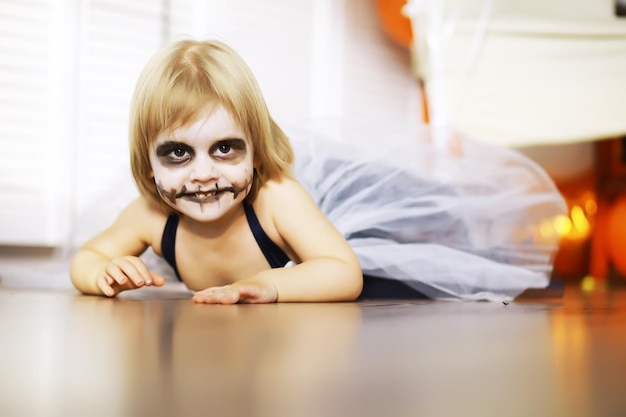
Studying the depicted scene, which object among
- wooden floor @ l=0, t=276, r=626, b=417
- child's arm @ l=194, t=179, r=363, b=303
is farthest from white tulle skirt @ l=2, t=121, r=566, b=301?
wooden floor @ l=0, t=276, r=626, b=417

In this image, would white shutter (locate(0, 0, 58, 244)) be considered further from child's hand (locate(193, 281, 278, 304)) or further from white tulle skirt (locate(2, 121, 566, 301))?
child's hand (locate(193, 281, 278, 304))

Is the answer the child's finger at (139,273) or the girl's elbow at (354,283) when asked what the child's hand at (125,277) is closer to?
the child's finger at (139,273)

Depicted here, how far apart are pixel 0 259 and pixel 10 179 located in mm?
190

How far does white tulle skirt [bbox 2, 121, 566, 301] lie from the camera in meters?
0.96

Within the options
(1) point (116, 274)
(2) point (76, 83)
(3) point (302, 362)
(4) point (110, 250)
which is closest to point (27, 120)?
(2) point (76, 83)

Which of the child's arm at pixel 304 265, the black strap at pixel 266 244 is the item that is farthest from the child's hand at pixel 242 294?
the black strap at pixel 266 244

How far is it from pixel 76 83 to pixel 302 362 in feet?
4.96

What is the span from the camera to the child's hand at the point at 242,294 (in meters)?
0.74

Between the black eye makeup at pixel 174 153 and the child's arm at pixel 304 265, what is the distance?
0.46 ft

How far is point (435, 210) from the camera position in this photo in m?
1.05

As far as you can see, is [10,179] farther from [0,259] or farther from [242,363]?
[242,363]

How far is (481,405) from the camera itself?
0.31 metres

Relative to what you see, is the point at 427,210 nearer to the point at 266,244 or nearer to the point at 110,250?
the point at 266,244

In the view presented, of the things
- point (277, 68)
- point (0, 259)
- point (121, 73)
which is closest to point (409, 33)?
point (277, 68)
